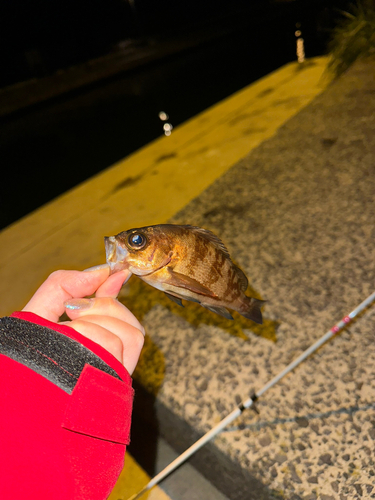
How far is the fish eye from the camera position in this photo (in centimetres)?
115

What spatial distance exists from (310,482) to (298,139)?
3.26 meters

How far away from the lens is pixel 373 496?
1412 mm

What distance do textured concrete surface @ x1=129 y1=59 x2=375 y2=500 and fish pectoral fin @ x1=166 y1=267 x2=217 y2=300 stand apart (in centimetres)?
97

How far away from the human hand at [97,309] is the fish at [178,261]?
7 cm

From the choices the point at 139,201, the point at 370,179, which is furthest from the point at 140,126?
the point at 370,179

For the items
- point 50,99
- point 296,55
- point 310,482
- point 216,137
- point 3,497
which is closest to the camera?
point 3,497

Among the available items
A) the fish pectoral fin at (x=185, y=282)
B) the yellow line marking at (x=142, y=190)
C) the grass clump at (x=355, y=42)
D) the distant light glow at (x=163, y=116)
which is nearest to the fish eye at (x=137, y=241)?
the fish pectoral fin at (x=185, y=282)

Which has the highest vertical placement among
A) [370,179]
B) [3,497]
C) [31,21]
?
[31,21]

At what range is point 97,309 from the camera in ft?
3.99

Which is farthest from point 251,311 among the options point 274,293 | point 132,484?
point 132,484

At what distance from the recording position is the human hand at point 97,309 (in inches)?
45.8

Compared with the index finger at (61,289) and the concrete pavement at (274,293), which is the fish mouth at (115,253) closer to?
the index finger at (61,289)

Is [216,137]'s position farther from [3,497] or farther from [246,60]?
[246,60]

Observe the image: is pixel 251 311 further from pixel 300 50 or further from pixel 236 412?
pixel 300 50
